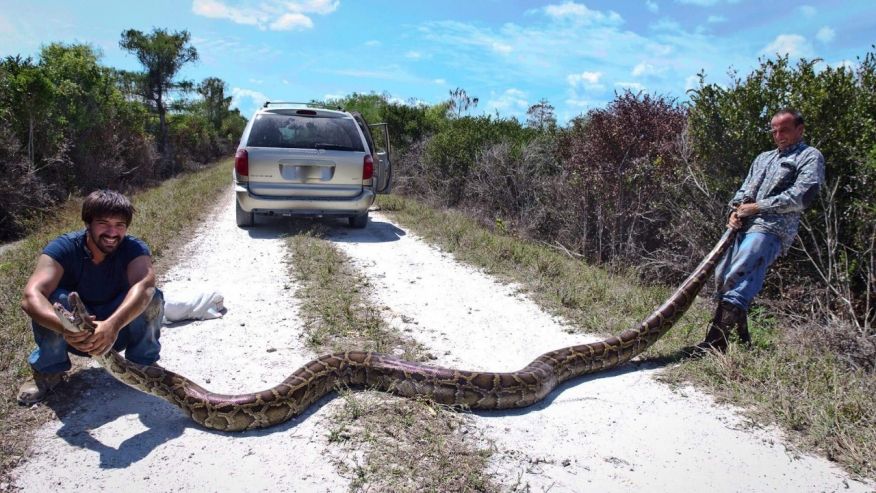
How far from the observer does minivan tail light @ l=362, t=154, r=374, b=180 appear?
36.8ft

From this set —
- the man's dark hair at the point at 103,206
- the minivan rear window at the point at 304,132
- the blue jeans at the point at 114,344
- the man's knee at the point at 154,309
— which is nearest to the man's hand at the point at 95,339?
the blue jeans at the point at 114,344

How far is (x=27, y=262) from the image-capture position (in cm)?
784

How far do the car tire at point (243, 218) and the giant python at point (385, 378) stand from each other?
300 inches

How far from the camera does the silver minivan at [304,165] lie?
10797mm

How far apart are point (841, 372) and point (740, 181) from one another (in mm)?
3515

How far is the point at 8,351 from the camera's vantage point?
4992mm

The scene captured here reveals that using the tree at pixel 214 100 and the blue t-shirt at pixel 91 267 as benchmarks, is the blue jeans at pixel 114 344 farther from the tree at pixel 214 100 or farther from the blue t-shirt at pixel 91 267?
the tree at pixel 214 100

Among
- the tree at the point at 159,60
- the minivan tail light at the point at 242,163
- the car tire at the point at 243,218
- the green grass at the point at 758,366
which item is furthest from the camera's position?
the tree at the point at 159,60

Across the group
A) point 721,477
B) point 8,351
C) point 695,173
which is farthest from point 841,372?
point 8,351

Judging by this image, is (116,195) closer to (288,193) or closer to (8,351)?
(8,351)

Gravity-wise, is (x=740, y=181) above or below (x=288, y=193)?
above

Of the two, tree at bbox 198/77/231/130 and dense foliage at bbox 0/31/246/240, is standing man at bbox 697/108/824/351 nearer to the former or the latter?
dense foliage at bbox 0/31/246/240

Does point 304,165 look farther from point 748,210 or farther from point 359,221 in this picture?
point 748,210

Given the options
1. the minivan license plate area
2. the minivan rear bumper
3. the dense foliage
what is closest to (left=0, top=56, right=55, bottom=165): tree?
the dense foliage
